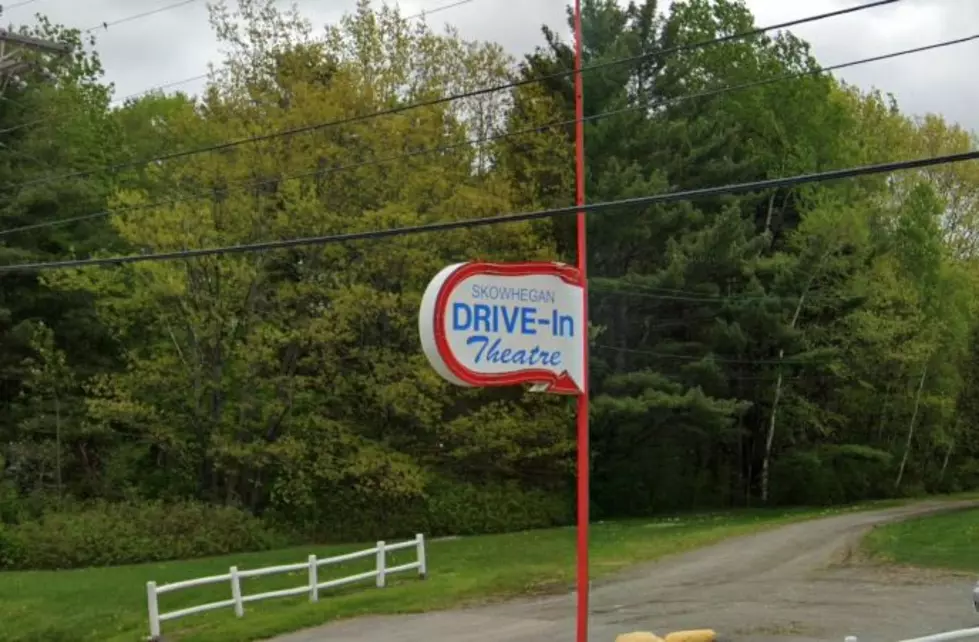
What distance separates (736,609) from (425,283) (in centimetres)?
1720

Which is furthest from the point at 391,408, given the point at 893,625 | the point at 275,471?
the point at 893,625

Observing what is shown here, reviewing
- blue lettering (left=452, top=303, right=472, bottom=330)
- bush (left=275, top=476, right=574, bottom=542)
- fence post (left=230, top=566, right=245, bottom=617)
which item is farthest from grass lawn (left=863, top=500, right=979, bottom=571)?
blue lettering (left=452, top=303, right=472, bottom=330)

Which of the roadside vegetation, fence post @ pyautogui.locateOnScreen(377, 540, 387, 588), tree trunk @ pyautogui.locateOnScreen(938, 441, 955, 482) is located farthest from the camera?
tree trunk @ pyautogui.locateOnScreen(938, 441, 955, 482)

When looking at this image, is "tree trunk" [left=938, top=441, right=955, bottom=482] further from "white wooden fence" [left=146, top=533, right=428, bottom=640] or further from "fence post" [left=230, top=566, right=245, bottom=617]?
"fence post" [left=230, top=566, right=245, bottom=617]

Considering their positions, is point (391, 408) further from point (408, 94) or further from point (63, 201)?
point (63, 201)

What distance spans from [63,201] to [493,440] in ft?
53.1

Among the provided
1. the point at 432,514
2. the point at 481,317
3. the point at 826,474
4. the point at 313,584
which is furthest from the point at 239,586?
the point at 826,474

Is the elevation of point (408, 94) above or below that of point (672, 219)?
above

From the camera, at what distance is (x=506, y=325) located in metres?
8.88

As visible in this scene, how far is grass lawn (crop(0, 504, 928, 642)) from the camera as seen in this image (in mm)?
16594

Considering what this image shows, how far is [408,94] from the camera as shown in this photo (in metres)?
33.0

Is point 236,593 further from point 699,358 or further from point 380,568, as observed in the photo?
point 699,358

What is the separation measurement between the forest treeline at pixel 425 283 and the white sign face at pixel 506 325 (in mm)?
16097

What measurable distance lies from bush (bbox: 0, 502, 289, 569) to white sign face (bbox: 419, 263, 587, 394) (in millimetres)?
20459
